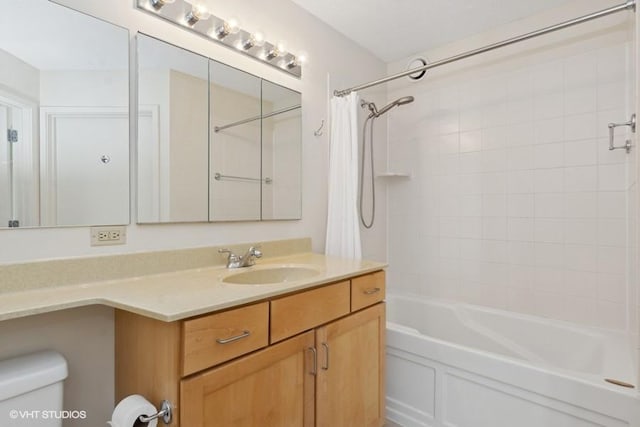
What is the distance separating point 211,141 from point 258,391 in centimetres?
117

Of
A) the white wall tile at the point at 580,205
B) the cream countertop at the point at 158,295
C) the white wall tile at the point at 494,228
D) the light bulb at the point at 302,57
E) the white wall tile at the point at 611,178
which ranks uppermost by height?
the light bulb at the point at 302,57

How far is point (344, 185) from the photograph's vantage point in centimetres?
219

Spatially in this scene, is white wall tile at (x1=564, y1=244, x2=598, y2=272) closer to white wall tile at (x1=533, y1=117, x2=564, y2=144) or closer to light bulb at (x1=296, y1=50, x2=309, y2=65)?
white wall tile at (x1=533, y1=117, x2=564, y2=144)

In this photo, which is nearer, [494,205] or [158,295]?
[158,295]

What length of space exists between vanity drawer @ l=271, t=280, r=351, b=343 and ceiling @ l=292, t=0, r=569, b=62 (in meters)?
1.74

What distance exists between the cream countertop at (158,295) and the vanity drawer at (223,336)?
1.5 inches

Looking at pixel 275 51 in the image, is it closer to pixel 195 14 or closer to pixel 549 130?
pixel 195 14

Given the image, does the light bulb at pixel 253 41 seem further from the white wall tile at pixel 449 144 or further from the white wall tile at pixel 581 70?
the white wall tile at pixel 581 70

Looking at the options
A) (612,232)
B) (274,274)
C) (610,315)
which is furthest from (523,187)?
(274,274)

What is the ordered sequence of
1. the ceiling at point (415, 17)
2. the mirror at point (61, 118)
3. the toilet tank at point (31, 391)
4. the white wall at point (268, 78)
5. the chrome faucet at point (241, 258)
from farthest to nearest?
the ceiling at point (415, 17) < the chrome faucet at point (241, 258) < the white wall at point (268, 78) < the mirror at point (61, 118) < the toilet tank at point (31, 391)

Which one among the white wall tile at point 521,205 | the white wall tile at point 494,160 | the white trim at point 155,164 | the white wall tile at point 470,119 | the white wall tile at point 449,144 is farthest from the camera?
the white wall tile at point 449,144

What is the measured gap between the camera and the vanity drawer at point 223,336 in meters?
0.97

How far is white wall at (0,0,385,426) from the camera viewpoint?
1.21 meters

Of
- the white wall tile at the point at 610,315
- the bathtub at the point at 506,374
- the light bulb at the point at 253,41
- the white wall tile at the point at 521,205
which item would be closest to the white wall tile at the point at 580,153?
the white wall tile at the point at 521,205
